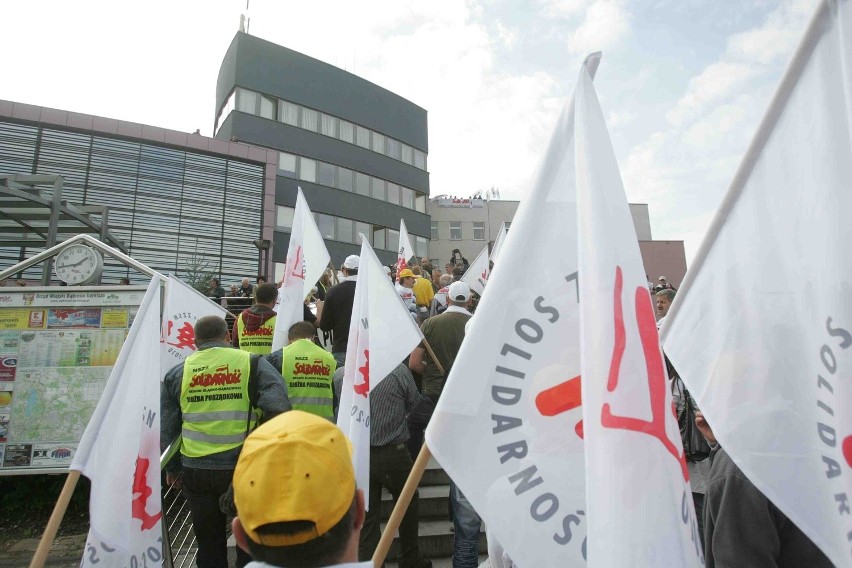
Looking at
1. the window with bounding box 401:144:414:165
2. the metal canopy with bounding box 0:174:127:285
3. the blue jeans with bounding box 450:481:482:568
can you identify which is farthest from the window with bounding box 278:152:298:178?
the blue jeans with bounding box 450:481:482:568

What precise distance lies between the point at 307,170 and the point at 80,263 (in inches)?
930

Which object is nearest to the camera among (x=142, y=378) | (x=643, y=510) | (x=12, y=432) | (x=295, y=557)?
(x=295, y=557)

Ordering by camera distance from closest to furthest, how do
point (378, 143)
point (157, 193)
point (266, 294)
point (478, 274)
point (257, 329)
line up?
point (266, 294), point (257, 329), point (478, 274), point (157, 193), point (378, 143)

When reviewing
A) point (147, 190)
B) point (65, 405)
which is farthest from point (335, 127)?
point (65, 405)

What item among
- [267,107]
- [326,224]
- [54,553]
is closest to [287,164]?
[267,107]

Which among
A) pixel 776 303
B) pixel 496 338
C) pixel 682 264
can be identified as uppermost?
pixel 682 264

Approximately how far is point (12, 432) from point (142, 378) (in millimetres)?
3635

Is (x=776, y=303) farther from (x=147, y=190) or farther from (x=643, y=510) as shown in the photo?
(x=147, y=190)

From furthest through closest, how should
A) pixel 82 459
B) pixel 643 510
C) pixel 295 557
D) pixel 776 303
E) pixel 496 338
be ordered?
pixel 82 459, pixel 496 338, pixel 776 303, pixel 643 510, pixel 295 557

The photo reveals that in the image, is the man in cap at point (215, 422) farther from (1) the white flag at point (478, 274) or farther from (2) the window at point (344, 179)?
(2) the window at point (344, 179)

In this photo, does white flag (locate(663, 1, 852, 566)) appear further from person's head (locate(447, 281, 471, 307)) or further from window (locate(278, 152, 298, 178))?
window (locate(278, 152, 298, 178))

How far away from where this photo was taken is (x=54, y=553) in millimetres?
5277

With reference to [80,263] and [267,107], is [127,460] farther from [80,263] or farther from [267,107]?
[267,107]

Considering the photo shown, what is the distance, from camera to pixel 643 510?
1.45 meters
